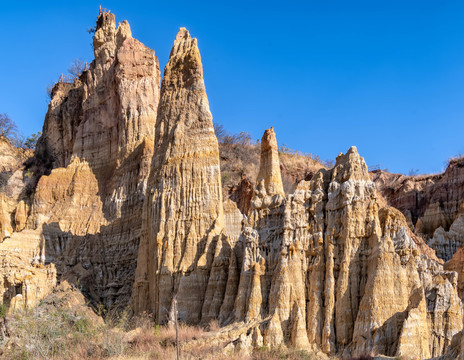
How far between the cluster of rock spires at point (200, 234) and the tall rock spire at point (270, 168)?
0.08m

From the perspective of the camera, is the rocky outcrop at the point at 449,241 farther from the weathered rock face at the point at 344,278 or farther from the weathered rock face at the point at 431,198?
the weathered rock face at the point at 344,278

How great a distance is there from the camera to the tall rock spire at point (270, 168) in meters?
38.5

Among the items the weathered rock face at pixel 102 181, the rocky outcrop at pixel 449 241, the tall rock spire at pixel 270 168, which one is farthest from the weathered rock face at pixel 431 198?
the weathered rock face at pixel 102 181

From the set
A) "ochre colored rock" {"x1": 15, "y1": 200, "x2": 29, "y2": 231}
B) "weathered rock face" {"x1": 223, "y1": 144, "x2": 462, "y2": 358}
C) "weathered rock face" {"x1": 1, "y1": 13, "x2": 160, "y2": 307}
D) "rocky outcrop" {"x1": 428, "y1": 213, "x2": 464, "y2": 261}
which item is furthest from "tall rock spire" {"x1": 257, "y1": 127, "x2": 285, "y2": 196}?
"ochre colored rock" {"x1": 15, "y1": 200, "x2": 29, "y2": 231}

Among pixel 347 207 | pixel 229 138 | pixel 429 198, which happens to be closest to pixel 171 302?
pixel 347 207

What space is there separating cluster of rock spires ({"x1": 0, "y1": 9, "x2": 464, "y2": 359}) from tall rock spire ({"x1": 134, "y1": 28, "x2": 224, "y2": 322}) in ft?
0.25

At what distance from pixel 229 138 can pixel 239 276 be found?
144 feet

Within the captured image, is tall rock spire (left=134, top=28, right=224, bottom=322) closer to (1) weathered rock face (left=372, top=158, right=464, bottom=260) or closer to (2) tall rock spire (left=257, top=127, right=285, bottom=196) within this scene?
(2) tall rock spire (left=257, top=127, right=285, bottom=196)

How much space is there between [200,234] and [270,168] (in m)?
6.69

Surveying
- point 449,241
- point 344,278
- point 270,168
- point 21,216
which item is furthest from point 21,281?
point 449,241

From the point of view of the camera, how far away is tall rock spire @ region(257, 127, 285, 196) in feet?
126

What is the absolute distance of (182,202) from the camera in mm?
35906

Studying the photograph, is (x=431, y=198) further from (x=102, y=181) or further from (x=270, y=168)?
(x=102, y=181)

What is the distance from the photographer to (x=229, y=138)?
7494 cm
